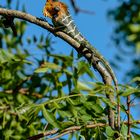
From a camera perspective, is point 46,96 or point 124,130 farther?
point 46,96

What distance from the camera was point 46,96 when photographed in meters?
2.00

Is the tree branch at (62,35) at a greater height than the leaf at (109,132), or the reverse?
the tree branch at (62,35)

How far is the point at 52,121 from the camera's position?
1308 millimetres

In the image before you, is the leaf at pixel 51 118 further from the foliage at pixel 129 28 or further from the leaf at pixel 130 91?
the foliage at pixel 129 28

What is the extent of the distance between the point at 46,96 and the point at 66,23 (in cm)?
84

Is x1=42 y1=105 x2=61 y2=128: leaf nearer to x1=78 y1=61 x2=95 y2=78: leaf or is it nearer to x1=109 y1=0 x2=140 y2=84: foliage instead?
x1=78 y1=61 x2=95 y2=78: leaf

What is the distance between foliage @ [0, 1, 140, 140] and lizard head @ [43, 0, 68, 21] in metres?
0.18

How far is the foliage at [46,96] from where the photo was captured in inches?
51.4

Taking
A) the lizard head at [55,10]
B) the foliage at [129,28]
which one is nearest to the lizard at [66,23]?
the lizard head at [55,10]

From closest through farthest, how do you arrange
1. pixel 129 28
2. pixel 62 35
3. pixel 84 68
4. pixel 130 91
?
pixel 62 35
pixel 130 91
pixel 84 68
pixel 129 28

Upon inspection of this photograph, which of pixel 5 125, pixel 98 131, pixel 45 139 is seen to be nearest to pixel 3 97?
pixel 5 125

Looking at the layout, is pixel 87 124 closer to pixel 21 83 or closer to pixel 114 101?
pixel 114 101

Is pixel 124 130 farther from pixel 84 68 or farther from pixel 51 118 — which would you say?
pixel 84 68

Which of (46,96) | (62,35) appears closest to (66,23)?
(62,35)
